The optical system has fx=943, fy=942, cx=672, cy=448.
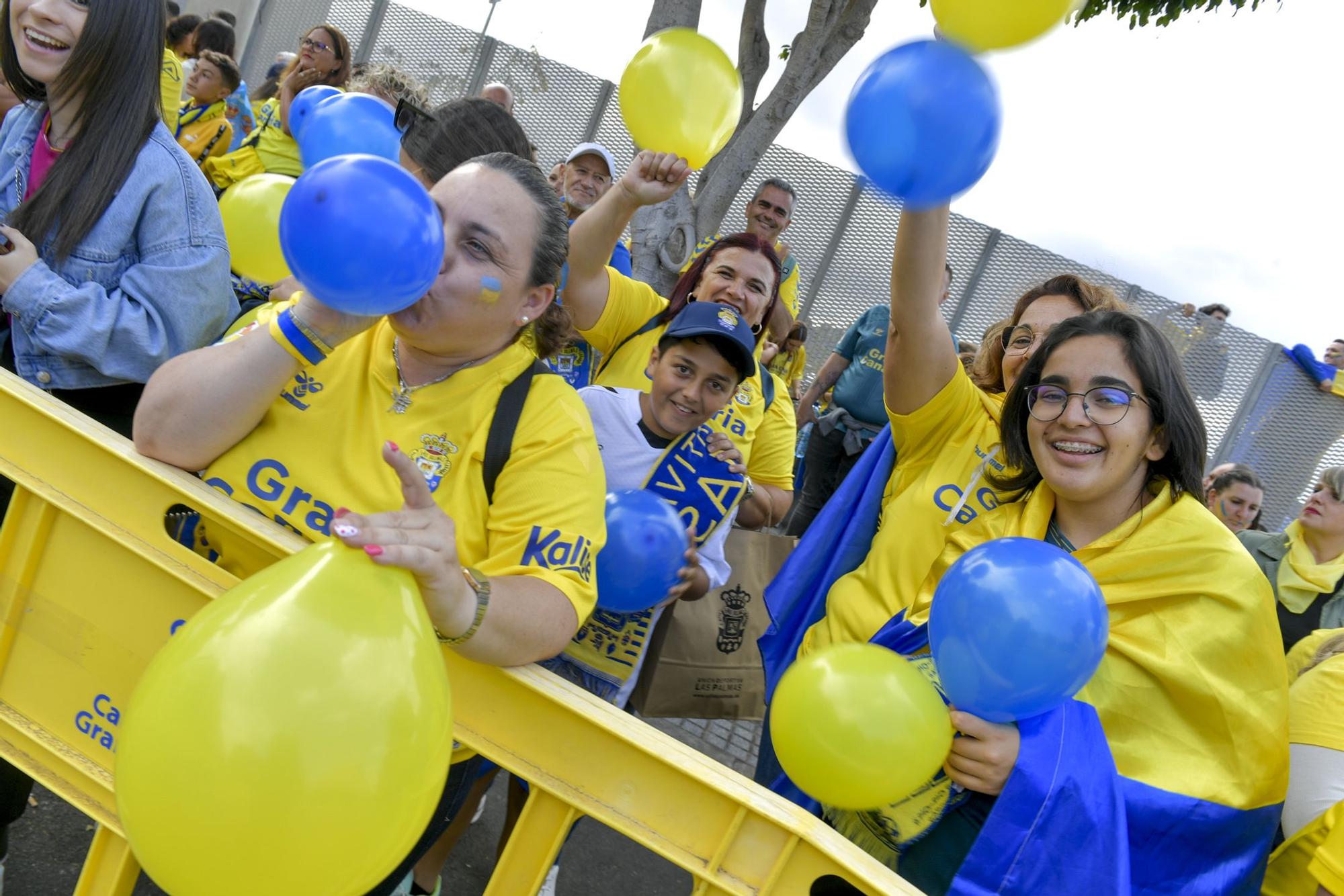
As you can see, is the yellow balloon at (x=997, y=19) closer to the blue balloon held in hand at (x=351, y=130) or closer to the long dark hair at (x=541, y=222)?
the long dark hair at (x=541, y=222)

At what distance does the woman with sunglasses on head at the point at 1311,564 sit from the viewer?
464 cm

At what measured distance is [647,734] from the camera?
4.64 feet

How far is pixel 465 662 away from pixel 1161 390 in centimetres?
158

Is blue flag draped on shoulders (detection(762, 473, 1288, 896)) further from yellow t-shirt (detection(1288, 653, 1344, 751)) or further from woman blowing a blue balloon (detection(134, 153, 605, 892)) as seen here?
woman blowing a blue balloon (detection(134, 153, 605, 892))

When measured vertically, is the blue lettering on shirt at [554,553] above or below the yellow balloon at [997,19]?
below

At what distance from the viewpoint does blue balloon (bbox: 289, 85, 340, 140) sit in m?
3.11

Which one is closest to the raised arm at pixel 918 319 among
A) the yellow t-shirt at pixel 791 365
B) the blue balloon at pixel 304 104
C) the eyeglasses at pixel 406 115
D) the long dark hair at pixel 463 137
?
the long dark hair at pixel 463 137

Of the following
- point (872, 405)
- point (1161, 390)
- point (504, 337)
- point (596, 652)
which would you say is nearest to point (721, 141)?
point (504, 337)

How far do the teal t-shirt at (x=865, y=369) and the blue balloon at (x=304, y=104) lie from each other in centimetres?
357

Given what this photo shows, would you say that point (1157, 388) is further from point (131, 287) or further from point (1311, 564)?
point (1311, 564)

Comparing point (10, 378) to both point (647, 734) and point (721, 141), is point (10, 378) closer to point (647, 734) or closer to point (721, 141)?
point (647, 734)

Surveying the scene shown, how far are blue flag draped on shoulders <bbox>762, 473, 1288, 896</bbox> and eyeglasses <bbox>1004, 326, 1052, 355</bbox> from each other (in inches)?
25.0

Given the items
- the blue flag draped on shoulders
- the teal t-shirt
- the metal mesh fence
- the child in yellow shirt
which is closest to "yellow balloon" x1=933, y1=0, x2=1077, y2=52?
the blue flag draped on shoulders

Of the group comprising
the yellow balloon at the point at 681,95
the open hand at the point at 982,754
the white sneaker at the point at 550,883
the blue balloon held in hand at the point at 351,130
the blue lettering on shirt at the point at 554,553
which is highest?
the yellow balloon at the point at 681,95
